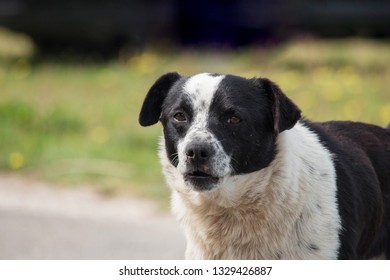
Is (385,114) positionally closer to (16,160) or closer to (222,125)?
(16,160)

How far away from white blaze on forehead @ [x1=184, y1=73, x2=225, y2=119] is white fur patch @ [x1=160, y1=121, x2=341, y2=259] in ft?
1.03

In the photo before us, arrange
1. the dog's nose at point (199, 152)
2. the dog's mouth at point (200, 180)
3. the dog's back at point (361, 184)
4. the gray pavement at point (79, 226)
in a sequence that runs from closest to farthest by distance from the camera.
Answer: the dog's nose at point (199, 152)
the dog's mouth at point (200, 180)
the dog's back at point (361, 184)
the gray pavement at point (79, 226)

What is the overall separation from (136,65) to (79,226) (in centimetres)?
580

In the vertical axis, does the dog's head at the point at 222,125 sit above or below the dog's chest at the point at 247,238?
above

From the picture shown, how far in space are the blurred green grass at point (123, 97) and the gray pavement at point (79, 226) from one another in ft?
0.85

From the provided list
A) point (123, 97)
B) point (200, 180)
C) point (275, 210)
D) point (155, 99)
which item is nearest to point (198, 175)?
point (200, 180)

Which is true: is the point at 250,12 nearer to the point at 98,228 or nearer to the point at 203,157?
the point at 98,228

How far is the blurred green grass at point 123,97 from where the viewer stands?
7766mm

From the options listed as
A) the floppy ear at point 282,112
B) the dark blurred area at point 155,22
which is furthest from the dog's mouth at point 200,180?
the dark blurred area at point 155,22

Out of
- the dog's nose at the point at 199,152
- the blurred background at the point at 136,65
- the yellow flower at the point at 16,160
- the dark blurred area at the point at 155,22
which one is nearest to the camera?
the dog's nose at the point at 199,152

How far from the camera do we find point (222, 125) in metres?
4.09

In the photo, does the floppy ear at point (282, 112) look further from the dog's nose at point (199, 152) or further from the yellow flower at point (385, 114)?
the yellow flower at point (385, 114)

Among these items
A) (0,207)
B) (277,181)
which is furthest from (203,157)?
(0,207)

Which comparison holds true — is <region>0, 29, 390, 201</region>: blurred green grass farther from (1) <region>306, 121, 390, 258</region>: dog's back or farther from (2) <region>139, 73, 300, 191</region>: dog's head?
(2) <region>139, 73, 300, 191</region>: dog's head
